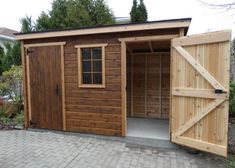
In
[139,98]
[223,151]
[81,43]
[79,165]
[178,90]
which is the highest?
[81,43]

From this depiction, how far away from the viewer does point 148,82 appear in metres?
6.13

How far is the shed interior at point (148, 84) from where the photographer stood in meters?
5.96

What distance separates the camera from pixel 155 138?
4.26m

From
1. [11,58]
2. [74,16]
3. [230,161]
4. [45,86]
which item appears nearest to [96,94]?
[45,86]

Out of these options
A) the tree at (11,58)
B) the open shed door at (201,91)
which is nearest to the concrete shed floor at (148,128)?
the open shed door at (201,91)

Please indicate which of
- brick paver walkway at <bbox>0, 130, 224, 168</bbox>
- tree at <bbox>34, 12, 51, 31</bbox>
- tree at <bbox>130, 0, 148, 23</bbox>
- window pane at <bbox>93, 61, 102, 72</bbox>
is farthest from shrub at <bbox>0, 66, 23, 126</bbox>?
tree at <bbox>34, 12, 51, 31</bbox>

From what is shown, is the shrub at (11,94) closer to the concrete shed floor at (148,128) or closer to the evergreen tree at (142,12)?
the concrete shed floor at (148,128)

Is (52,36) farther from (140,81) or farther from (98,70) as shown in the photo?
(140,81)

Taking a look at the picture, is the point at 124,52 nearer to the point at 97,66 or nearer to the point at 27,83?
the point at 97,66

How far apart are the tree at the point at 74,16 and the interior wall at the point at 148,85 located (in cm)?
658

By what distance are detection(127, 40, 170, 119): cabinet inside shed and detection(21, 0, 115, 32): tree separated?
654 centimetres

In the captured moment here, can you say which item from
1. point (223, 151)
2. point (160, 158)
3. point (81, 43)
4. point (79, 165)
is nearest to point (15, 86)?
point (81, 43)

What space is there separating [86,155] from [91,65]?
196 cm

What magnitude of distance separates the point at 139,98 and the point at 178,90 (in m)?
2.50
